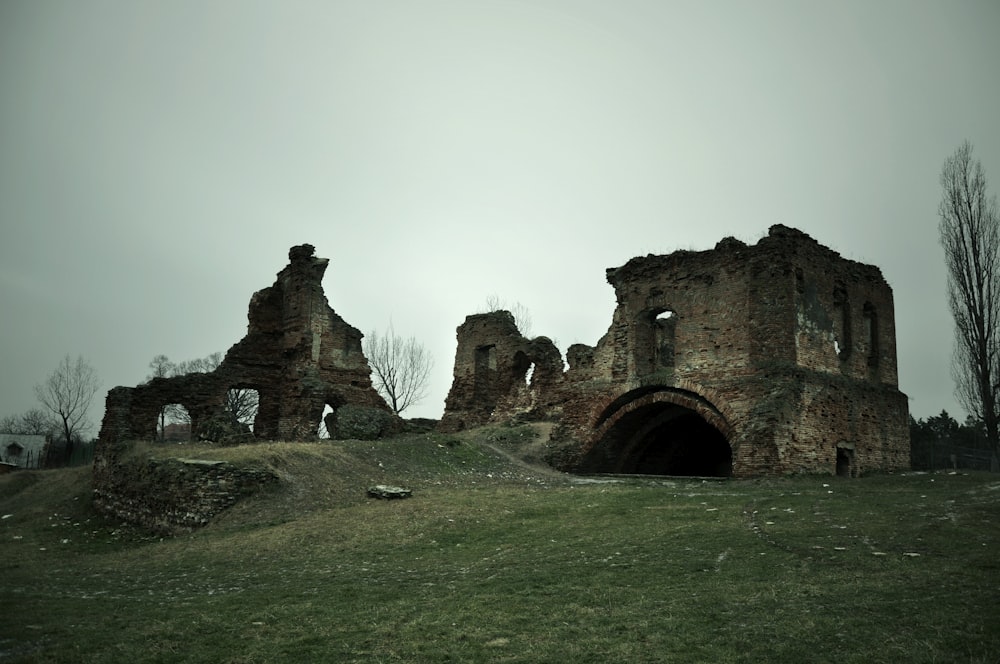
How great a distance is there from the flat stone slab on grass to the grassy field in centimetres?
42

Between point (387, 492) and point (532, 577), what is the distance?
272 inches

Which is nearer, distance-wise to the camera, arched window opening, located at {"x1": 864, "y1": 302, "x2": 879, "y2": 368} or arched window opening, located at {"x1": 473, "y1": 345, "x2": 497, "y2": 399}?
arched window opening, located at {"x1": 864, "y1": 302, "x2": 879, "y2": 368}

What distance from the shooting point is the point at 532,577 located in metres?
8.62

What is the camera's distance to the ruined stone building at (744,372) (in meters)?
18.6

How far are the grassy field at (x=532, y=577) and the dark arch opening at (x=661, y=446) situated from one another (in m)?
5.61

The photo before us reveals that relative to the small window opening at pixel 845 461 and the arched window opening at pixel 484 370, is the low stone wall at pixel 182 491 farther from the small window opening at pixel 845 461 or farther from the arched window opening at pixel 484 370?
the arched window opening at pixel 484 370

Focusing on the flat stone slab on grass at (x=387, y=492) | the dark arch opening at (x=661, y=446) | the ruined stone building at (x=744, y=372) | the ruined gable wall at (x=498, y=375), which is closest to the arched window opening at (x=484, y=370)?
the ruined gable wall at (x=498, y=375)

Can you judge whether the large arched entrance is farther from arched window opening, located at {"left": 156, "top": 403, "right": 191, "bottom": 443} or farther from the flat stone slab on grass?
arched window opening, located at {"left": 156, "top": 403, "right": 191, "bottom": 443}

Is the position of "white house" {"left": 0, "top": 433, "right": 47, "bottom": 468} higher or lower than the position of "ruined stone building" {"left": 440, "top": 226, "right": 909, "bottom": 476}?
lower

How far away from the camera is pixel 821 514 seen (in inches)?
451

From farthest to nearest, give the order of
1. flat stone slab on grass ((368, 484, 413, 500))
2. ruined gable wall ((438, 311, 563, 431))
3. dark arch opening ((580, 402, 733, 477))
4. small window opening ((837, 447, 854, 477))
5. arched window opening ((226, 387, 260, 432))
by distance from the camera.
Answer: arched window opening ((226, 387, 260, 432)) < ruined gable wall ((438, 311, 563, 431)) < dark arch opening ((580, 402, 733, 477)) < small window opening ((837, 447, 854, 477)) < flat stone slab on grass ((368, 484, 413, 500))

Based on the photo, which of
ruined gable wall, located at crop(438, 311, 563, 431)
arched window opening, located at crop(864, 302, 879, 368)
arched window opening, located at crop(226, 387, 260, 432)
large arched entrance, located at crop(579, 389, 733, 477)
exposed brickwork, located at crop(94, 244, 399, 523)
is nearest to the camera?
large arched entrance, located at crop(579, 389, 733, 477)

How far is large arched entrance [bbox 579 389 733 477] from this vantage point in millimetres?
20938

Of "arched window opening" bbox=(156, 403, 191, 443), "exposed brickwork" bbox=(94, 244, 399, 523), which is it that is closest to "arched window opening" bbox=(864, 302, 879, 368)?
"exposed brickwork" bbox=(94, 244, 399, 523)
